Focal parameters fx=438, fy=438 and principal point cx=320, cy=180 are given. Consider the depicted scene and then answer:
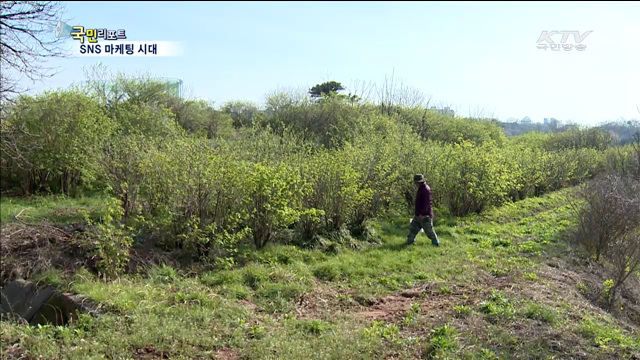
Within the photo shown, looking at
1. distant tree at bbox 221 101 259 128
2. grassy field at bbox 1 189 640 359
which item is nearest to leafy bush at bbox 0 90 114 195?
grassy field at bbox 1 189 640 359

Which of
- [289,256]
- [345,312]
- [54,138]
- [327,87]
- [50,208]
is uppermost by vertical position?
[327,87]

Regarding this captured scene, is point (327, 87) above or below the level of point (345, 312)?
above

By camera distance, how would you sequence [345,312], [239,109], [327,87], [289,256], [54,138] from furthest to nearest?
[327,87] → [239,109] → [54,138] → [289,256] → [345,312]

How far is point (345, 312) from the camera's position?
634 cm

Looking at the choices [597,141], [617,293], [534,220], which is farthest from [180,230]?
[597,141]

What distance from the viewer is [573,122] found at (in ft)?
116

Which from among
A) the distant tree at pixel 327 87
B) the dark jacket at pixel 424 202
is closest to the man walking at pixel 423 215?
the dark jacket at pixel 424 202

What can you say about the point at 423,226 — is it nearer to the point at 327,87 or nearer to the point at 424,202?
the point at 424,202

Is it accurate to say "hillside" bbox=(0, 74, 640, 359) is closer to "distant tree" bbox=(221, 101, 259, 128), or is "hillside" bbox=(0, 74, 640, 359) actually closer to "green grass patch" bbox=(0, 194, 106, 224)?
"green grass patch" bbox=(0, 194, 106, 224)

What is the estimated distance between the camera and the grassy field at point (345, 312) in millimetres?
4914

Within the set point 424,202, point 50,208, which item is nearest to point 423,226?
point 424,202

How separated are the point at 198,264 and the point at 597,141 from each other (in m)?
34.1

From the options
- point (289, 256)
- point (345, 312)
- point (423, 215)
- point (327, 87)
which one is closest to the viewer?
point (345, 312)

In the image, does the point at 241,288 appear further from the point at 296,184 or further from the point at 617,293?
the point at 617,293
